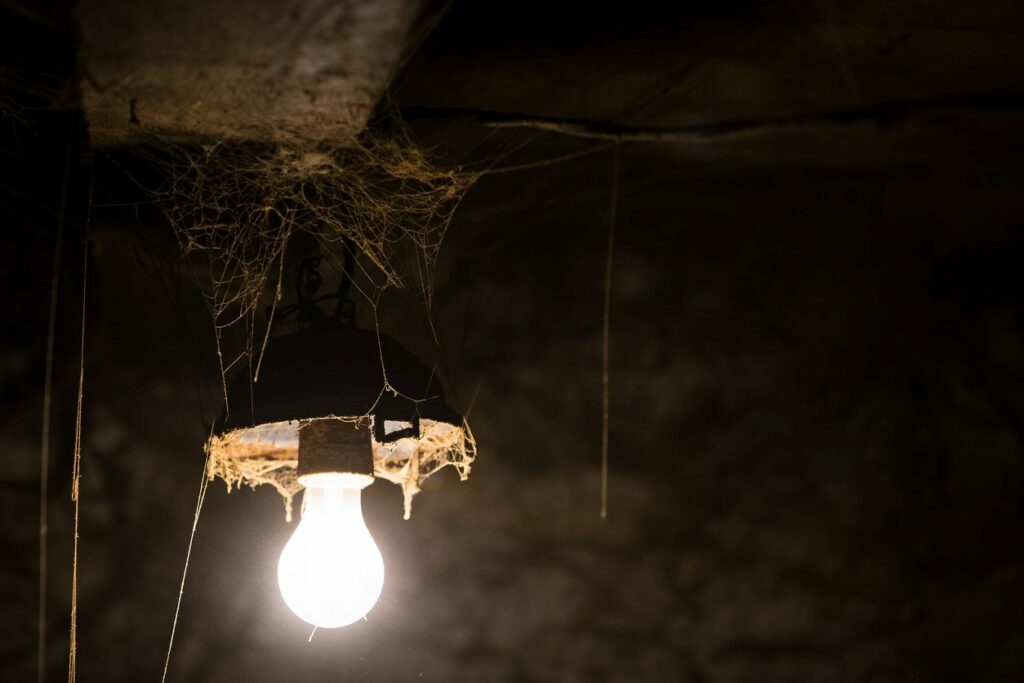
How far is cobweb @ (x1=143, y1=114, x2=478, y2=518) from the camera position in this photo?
1.56m

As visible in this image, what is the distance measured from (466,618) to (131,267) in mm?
1005

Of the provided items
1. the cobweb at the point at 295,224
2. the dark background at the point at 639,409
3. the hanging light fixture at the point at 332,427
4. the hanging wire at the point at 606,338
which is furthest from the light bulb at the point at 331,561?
the hanging wire at the point at 606,338

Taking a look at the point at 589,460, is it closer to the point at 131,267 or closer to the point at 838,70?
the point at 838,70

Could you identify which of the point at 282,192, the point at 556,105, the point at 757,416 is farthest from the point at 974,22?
the point at 282,192

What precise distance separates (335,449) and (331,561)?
0.58ft

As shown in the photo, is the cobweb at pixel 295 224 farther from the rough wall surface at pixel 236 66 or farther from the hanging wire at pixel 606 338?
the hanging wire at pixel 606 338

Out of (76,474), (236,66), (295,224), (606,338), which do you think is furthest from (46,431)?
(606,338)

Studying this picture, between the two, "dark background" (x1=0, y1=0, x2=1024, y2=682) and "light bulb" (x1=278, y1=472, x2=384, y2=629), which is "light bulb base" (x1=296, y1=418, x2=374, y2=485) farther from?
"dark background" (x1=0, y1=0, x2=1024, y2=682)

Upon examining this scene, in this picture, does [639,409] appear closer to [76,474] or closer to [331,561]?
[331,561]

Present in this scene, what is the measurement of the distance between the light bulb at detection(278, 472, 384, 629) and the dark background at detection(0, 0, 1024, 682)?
40cm

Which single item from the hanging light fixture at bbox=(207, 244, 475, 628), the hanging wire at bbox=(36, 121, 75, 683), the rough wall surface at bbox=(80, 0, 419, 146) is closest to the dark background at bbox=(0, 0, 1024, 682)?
the hanging wire at bbox=(36, 121, 75, 683)

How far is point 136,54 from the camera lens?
130 cm

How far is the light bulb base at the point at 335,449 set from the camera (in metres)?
1.33

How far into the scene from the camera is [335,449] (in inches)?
52.3
